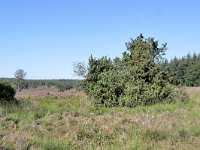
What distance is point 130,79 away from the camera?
3083 centimetres

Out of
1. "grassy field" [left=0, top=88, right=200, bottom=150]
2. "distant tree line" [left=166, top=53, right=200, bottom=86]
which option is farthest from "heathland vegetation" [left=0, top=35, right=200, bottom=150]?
"distant tree line" [left=166, top=53, right=200, bottom=86]

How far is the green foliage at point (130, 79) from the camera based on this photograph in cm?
2914

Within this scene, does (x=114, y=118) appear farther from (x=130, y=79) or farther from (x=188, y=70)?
(x=188, y=70)

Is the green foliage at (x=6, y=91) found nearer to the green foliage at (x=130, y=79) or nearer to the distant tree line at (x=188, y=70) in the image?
the green foliage at (x=130, y=79)

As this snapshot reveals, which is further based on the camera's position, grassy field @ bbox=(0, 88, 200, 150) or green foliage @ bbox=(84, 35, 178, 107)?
green foliage @ bbox=(84, 35, 178, 107)

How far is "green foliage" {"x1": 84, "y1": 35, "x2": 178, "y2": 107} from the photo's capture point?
2914 centimetres

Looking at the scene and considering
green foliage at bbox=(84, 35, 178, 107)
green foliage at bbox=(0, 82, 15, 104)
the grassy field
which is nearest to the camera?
the grassy field

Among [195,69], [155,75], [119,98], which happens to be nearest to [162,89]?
[155,75]

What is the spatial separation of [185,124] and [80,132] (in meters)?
4.23

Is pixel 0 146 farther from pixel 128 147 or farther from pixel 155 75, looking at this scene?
pixel 155 75

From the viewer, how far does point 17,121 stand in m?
15.3

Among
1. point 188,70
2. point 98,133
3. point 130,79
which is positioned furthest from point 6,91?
point 188,70

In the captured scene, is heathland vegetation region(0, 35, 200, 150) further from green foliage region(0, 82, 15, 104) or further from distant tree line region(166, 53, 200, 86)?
distant tree line region(166, 53, 200, 86)

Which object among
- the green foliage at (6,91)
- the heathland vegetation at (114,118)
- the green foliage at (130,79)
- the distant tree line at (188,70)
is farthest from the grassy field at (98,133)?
the distant tree line at (188,70)
